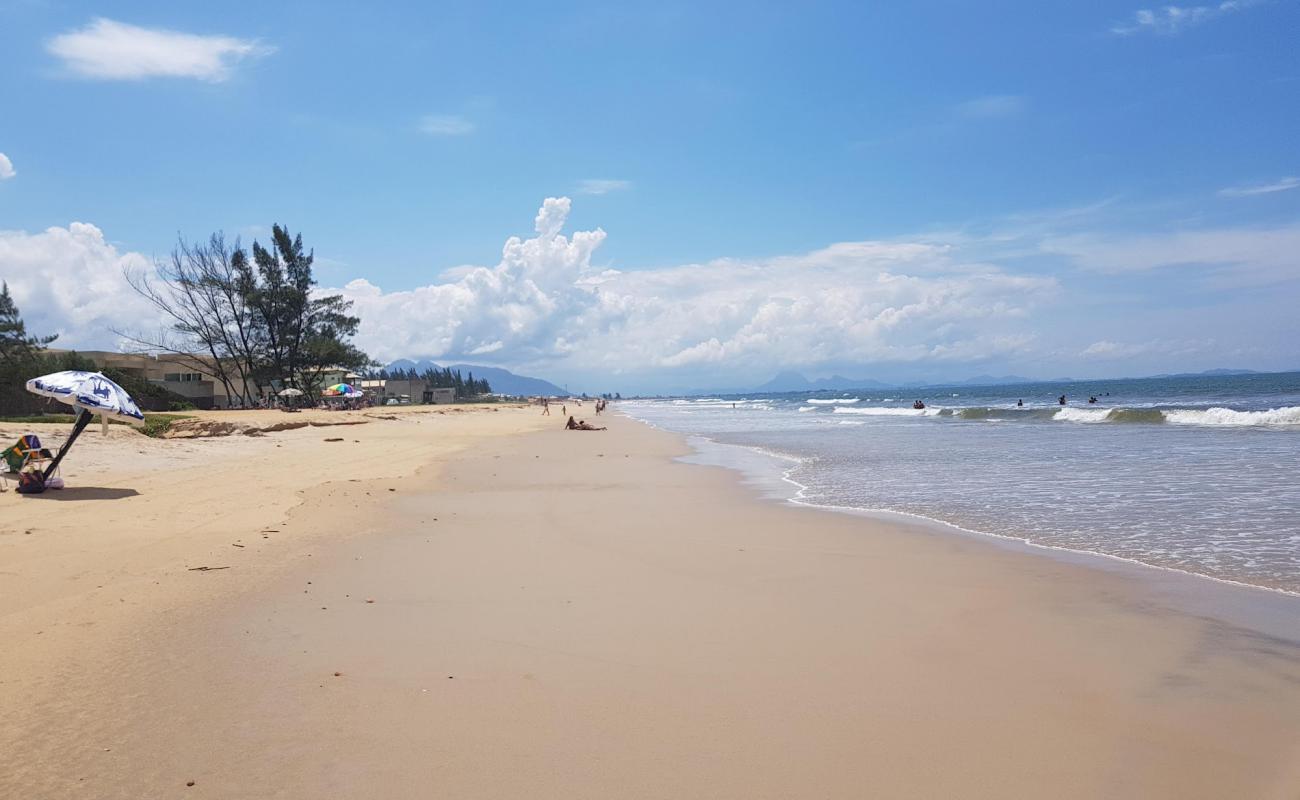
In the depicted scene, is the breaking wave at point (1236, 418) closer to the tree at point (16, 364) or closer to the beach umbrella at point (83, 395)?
the beach umbrella at point (83, 395)

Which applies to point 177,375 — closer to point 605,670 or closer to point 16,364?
point 16,364

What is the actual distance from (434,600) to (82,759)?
256 centimetres

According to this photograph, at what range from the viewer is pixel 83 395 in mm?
9422

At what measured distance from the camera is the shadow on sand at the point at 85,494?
9.38 meters

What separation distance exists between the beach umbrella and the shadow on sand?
0.27 m

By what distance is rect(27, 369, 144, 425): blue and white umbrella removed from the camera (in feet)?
30.8

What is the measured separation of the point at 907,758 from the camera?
310cm

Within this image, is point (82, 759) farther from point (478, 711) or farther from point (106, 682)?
point (478, 711)

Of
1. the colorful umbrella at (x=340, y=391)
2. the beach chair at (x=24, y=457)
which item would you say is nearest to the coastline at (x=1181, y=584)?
the beach chair at (x=24, y=457)

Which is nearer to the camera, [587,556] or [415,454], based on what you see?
[587,556]

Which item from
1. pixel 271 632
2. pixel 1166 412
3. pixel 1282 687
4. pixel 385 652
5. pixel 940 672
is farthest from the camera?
pixel 1166 412

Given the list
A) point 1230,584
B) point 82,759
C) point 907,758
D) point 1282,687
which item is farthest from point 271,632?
point 1230,584

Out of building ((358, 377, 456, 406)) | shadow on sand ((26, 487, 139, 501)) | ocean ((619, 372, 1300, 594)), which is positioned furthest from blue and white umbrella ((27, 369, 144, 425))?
building ((358, 377, 456, 406))

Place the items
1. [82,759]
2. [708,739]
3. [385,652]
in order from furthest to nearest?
1. [385,652]
2. [708,739]
3. [82,759]
